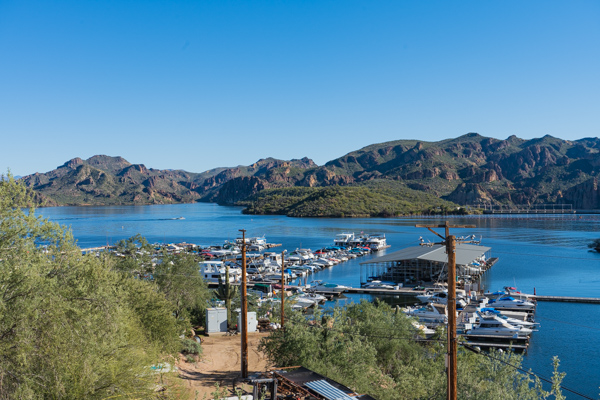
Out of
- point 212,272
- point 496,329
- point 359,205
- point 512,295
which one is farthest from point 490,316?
point 359,205

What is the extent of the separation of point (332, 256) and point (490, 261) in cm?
2506

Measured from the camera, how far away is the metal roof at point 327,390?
10.6 meters

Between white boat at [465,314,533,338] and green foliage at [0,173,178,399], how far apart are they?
27787 mm

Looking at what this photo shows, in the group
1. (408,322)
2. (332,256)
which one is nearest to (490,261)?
(332,256)

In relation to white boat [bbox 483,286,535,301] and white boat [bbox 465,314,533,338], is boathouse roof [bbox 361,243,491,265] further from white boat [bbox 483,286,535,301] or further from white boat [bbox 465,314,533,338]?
white boat [bbox 465,314,533,338]

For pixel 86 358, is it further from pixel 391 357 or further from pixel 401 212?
pixel 401 212

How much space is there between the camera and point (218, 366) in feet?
60.5

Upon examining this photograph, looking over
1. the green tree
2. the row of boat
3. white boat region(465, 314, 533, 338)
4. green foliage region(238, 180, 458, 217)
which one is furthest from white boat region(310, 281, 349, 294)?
green foliage region(238, 180, 458, 217)

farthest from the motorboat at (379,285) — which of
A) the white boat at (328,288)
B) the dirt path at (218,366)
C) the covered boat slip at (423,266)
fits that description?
the dirt path at (218,366)

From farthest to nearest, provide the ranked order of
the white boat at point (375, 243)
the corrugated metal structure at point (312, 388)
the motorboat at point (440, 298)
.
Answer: the white boat at point (375, 243) → the motorboat at point (440, 298) → the corrugated metal structure at point (312, 388)

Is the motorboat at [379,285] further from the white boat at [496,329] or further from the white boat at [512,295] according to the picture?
the white boat at [496,329]

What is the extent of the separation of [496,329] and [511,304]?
8.37 metres

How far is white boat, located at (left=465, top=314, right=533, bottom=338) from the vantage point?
106 feet

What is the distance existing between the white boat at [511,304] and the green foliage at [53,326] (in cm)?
3643
